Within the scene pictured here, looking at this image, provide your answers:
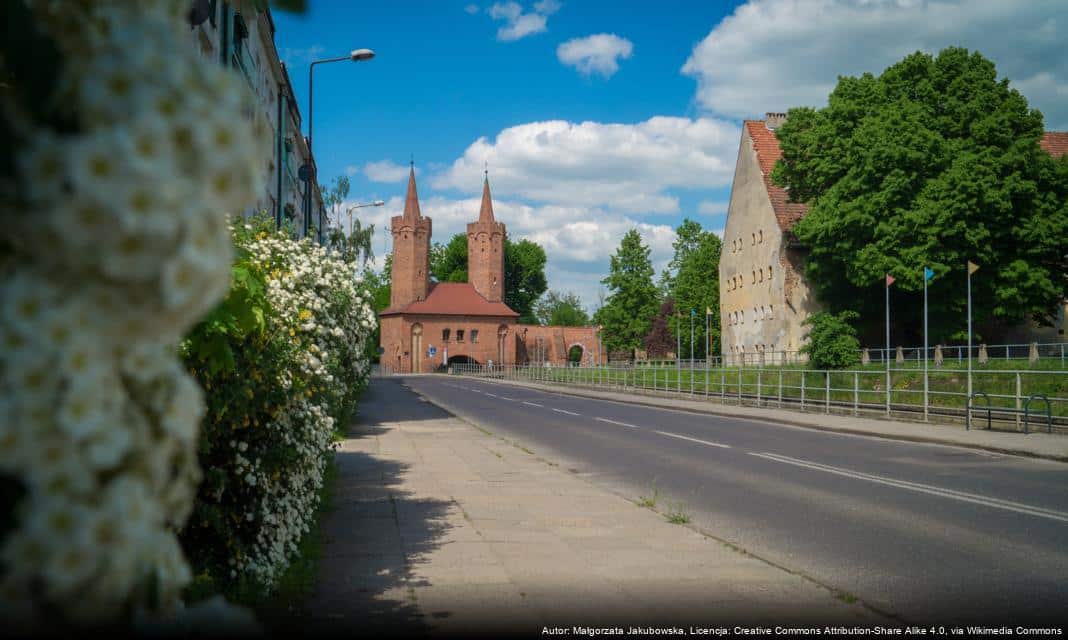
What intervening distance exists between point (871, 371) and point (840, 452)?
9653 millimetres

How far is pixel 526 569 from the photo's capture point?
6578 millimetres

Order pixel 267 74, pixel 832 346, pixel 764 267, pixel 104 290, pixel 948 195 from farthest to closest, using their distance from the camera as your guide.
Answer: pixel 764 267 < pixel 267 74 < pixel 948 195 < pixel 832 346 < pixel 104 290

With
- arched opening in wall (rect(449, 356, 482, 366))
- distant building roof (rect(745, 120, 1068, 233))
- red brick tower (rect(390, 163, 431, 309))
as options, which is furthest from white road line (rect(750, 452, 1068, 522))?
red brick tower (rect(390, 163, 431, 309))

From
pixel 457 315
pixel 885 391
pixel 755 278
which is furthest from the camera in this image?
pixel 457 315

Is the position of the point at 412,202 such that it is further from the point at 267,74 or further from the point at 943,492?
the point at 943,492

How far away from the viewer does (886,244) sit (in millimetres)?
38938

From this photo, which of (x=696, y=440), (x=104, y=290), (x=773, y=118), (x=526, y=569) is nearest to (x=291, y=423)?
(x=526, y=569)

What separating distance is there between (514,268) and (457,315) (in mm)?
18140

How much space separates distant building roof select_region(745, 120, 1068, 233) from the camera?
50469 millimetres

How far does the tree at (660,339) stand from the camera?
78.2 m

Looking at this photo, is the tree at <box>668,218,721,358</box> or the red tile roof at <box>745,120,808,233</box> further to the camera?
the tree at <box>668,218,721,358</box>

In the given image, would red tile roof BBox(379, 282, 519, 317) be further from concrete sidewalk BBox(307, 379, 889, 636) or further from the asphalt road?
concrete sidewalk BBox(307, 379, 889, 636)

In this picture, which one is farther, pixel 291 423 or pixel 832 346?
pixel 832 346

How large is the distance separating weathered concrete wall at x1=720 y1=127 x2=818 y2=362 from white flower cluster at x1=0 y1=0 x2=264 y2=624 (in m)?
47.5
